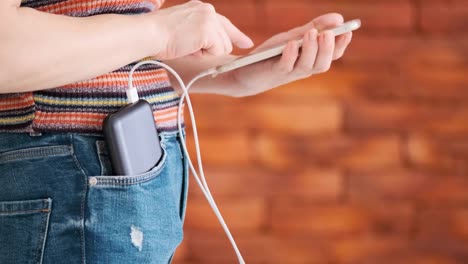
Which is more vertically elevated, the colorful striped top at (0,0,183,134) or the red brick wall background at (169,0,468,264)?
the colorful striped top at (0,0,183,134)

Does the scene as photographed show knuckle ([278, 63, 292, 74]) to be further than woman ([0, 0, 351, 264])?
Yes

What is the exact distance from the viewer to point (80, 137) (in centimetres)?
72

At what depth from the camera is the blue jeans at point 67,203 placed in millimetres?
708

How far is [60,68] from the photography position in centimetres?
68

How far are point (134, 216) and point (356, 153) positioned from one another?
1377 millimetres

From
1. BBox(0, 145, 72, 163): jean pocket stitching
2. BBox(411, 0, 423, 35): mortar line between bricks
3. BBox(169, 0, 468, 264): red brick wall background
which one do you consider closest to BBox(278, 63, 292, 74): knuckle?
BBox(0, 145, 72, 163): jean pocket stitching

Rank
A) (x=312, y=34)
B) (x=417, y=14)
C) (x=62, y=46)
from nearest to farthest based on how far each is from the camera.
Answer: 1. (x=62, y=46)
2. (x=312, y=34)
3. (x=417, y=14)

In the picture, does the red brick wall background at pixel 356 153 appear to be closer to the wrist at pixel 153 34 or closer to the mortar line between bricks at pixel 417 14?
the mortar line between bricks at pixel 417 14

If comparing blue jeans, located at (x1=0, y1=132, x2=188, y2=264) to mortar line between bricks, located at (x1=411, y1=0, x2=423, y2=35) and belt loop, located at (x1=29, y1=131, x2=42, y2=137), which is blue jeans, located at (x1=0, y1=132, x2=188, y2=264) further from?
mortar line between bricks, located at (x1=411, y1=0, x2=423, y2=35)

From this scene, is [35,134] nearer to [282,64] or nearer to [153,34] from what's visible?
[153,34]

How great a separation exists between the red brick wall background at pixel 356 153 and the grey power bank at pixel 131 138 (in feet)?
4.03

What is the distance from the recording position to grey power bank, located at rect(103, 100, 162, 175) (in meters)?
0.72

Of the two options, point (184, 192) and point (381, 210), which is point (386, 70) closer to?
point (381, 210)

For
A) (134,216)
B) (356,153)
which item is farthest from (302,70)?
(356,153)
